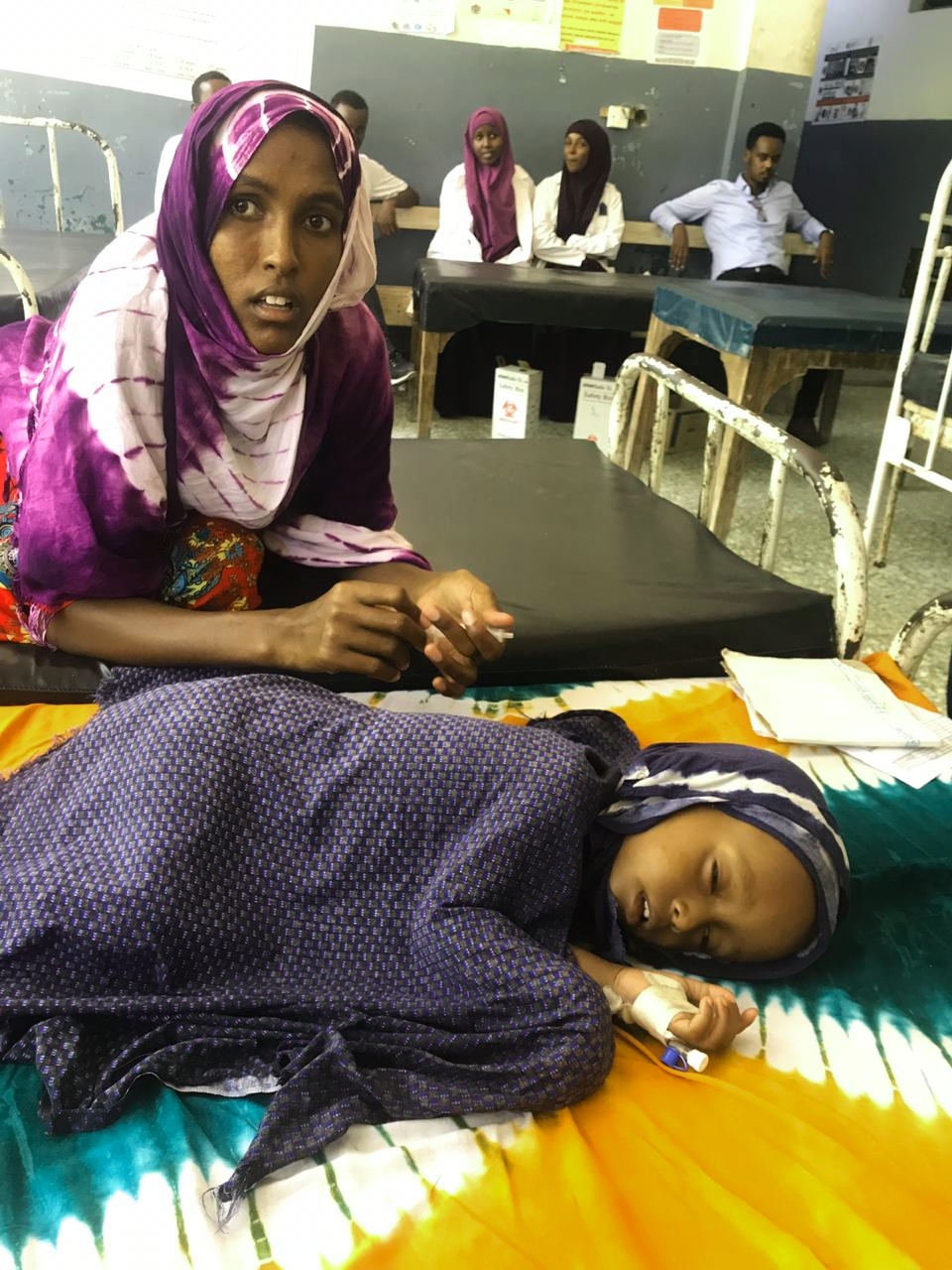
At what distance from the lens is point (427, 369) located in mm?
3826

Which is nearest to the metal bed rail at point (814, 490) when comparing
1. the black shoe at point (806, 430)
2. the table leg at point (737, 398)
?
the table leg at point (737, 398)

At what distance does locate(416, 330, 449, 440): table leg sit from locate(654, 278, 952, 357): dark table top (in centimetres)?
90

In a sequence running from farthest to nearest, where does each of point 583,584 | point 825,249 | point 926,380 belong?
point 825,249, point 926,380, point 583,584

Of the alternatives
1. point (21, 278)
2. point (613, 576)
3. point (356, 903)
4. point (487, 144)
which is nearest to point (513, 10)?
point (487, 144)

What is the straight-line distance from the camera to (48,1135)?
2.69ft

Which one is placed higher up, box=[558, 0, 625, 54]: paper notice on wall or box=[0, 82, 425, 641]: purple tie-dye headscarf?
box=[558, 0, 625, 54]: paper notice on wall

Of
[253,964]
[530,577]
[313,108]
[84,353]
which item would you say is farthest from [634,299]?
[253,964]

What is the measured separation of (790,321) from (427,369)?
4.77ft

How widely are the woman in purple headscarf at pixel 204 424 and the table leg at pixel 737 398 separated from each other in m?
1.75

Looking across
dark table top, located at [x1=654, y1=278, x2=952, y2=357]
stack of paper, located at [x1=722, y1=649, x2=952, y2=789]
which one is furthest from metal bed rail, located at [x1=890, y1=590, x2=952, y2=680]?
dark table top, located at [x1=654, y1=278, x2=952, y2=357]

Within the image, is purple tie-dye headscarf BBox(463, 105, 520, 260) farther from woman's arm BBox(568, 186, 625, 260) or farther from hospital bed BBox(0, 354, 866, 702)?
hospital bed BBox(0, 354, 866, 702)

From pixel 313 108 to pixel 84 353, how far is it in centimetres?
44

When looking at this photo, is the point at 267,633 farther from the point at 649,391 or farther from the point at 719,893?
the point at 649,391

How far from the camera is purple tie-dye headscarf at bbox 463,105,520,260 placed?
16.0ft
